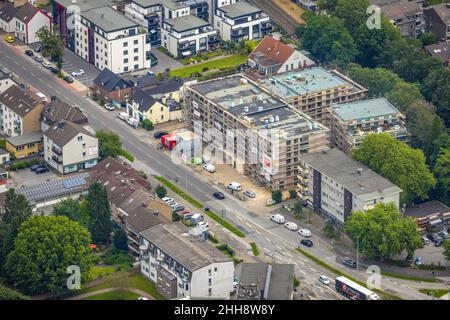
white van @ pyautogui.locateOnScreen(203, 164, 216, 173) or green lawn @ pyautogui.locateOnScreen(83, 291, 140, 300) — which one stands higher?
green lawn @ pyautogui.locateOnScreen(83, 291, 140, 300)

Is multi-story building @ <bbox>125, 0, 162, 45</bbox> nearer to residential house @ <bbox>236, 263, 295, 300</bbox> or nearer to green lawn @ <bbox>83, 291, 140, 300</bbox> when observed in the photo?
green lawn @ <bbox>83, 291, 140, 300</bbox>

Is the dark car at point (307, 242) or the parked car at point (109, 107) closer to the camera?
the dark car at point (307, 242)


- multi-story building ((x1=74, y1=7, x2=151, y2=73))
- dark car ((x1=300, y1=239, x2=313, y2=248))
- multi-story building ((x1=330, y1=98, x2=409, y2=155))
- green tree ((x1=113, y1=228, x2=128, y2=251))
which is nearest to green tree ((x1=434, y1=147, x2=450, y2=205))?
multi-story building ((x1=330, y1=98, x2=409, y2=155))

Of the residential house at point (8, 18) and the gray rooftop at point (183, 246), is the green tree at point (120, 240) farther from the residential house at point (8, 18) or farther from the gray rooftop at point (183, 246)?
the residential house at point (8, 18)

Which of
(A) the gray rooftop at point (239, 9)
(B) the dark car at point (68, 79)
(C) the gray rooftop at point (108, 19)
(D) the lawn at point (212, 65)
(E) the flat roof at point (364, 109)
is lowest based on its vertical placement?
(B) the dark car at point (68, 79)

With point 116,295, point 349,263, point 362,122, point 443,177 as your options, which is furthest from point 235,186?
point 116,295

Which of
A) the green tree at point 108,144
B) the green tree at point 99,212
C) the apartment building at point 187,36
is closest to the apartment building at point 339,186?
the green tree at point 108,144
